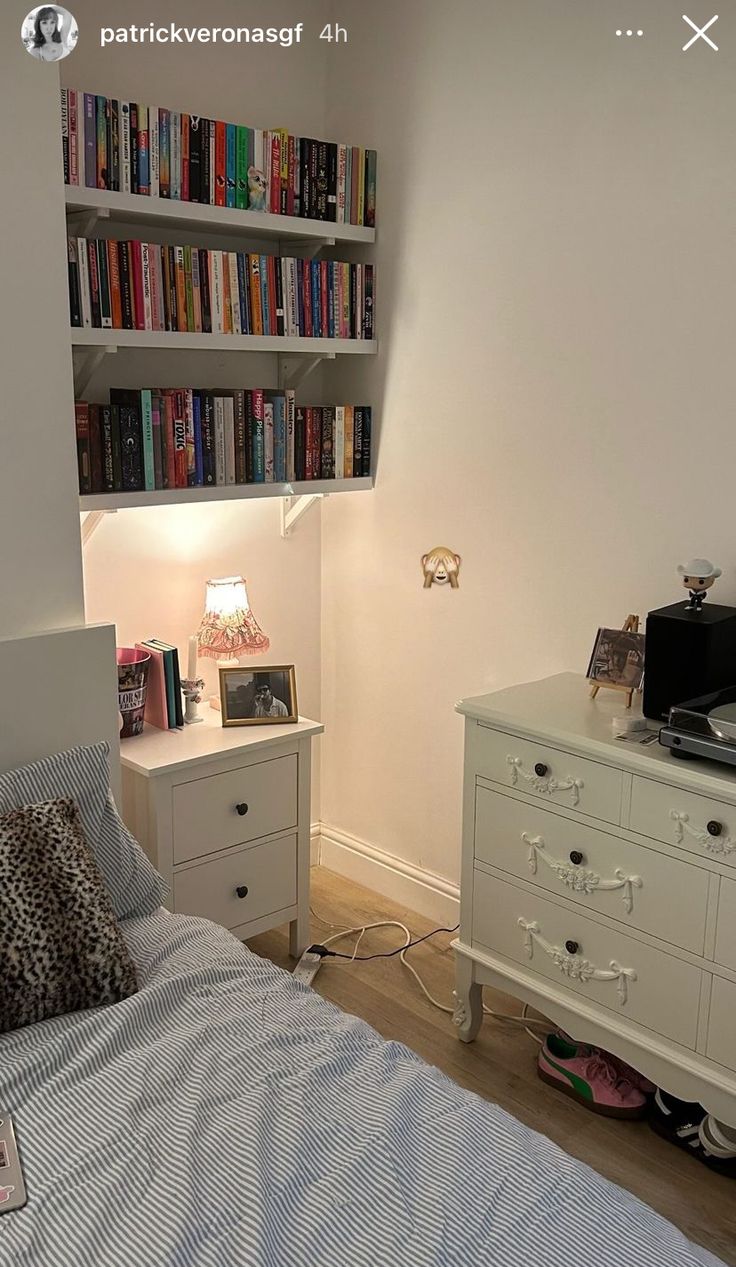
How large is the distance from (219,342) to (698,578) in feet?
4.20

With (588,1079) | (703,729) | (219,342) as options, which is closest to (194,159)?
(219,342)

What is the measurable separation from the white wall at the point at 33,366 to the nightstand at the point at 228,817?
453mm

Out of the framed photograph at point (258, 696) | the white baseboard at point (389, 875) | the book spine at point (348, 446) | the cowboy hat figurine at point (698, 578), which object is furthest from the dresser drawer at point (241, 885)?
the cowboy hat figurine at point (698, 578)

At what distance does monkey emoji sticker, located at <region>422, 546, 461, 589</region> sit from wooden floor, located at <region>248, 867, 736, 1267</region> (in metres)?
0.98

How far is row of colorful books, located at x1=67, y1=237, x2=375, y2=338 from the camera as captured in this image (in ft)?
7.88

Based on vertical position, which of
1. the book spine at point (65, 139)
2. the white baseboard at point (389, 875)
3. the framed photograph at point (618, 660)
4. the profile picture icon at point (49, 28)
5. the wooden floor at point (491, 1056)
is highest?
the book spine at point (65, 139)

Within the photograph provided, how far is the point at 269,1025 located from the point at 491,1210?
507mm

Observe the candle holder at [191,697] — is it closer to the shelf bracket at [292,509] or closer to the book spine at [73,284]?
the shelf bracket at [292,509]

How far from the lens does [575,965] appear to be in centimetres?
223

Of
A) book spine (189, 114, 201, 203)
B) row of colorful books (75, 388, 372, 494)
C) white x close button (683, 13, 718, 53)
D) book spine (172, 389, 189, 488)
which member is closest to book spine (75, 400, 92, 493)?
row of colorful books (75, 388, 372, 494)

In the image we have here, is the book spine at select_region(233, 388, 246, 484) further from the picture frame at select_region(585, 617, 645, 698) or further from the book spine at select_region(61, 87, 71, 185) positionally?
the picture frame at select_region(585, 617, 645, 698)

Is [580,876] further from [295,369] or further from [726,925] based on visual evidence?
[295,369]

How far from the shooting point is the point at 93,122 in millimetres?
2324

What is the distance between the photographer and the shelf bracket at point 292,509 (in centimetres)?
316
